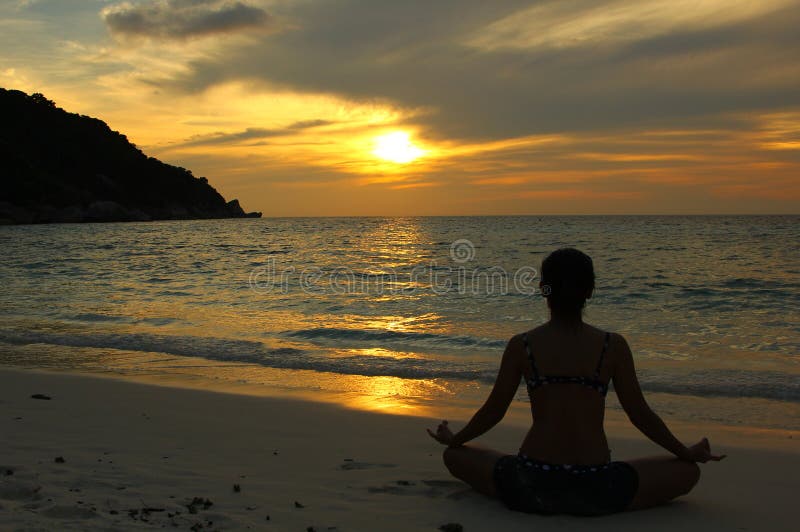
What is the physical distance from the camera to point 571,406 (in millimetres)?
3568

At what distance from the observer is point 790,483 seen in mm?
4695

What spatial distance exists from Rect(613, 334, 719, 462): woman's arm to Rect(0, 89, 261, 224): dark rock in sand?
9276 centimetres

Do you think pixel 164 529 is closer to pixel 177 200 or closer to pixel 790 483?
pixel 790 483

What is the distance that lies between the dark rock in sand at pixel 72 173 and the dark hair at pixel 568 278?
9263cm

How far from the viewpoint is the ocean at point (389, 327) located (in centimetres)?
838

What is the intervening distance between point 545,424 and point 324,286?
714 inches

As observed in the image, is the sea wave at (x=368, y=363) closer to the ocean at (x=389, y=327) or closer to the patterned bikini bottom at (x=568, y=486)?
the ocean at (x=389, y=327)

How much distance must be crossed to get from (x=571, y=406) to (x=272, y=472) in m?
2.25

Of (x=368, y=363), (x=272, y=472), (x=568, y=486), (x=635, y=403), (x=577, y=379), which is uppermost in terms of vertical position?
(x=577, y=379)

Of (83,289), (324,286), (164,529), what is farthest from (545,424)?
(83,289)

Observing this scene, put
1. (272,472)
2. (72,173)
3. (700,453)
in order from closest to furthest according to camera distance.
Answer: (700,453), (272,472), (72,173)

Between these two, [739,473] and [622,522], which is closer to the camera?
[622,522]

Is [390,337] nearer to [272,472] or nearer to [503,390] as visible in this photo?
[272,472]

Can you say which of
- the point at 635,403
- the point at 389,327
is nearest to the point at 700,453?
the point at 635,403
